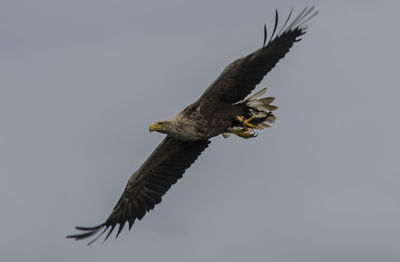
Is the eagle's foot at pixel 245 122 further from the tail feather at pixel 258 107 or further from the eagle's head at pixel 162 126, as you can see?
the eagle's head at pixel 162 126

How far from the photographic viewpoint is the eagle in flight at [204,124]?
55.7 feet

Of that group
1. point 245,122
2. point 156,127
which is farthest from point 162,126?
point 245,122

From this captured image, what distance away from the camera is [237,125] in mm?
17516

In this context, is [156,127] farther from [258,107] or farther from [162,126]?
[258,107]

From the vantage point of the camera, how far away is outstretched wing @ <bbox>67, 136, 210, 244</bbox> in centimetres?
1844

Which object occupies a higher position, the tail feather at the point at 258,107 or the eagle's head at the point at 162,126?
the tail feather at the point at 258,107

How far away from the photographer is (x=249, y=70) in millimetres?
17094

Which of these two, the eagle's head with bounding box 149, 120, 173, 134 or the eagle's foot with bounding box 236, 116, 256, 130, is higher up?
the eagle's foot with bounding box 236, 116, 256, 130

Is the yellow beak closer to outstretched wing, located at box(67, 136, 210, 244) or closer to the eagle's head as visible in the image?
the eagle's head

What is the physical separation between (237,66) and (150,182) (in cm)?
285

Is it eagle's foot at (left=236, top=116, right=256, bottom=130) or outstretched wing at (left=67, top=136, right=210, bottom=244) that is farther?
outstretched wing at (left=67, top=136, right=210, bottom=244)

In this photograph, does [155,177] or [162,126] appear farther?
[155,177]

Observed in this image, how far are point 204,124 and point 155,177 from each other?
1.80m

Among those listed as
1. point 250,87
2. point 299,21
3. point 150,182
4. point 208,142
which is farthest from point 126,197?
point 299,21
